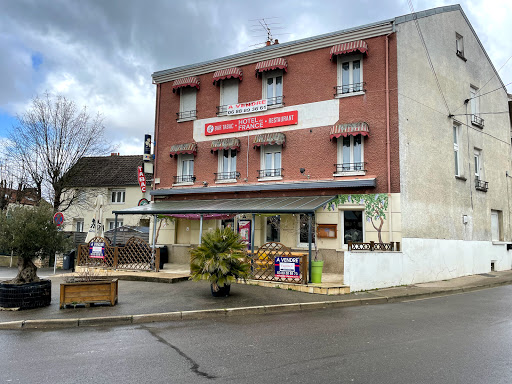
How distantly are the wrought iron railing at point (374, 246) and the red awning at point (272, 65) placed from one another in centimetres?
889

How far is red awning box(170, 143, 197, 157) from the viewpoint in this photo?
2006 cm

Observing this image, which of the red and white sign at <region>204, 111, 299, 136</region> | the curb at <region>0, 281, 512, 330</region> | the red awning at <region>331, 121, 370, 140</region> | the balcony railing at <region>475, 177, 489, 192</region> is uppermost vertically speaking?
the red and white sign at <region>204, 111, 299, 136</region>

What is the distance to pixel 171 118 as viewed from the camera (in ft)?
69.8

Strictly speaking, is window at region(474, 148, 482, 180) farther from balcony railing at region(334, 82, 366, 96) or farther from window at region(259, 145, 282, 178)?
window at region(259, 145, 282, 178)

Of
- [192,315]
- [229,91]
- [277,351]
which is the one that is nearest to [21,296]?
[192,315]

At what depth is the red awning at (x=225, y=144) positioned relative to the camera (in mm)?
18812

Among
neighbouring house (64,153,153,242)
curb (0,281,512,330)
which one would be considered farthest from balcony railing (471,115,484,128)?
neighbouring house (64,153,153,242)

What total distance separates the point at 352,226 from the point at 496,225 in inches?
439

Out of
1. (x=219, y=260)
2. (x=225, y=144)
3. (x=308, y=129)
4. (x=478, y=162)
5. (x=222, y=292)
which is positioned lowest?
(x=222, y=292)

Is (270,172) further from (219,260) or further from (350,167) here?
(219,260)

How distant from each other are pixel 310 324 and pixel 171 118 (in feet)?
50.8

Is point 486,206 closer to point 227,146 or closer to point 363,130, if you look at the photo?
point 363,130

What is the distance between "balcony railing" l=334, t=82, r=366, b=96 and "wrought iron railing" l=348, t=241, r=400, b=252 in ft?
21.1

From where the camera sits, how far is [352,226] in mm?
16062
